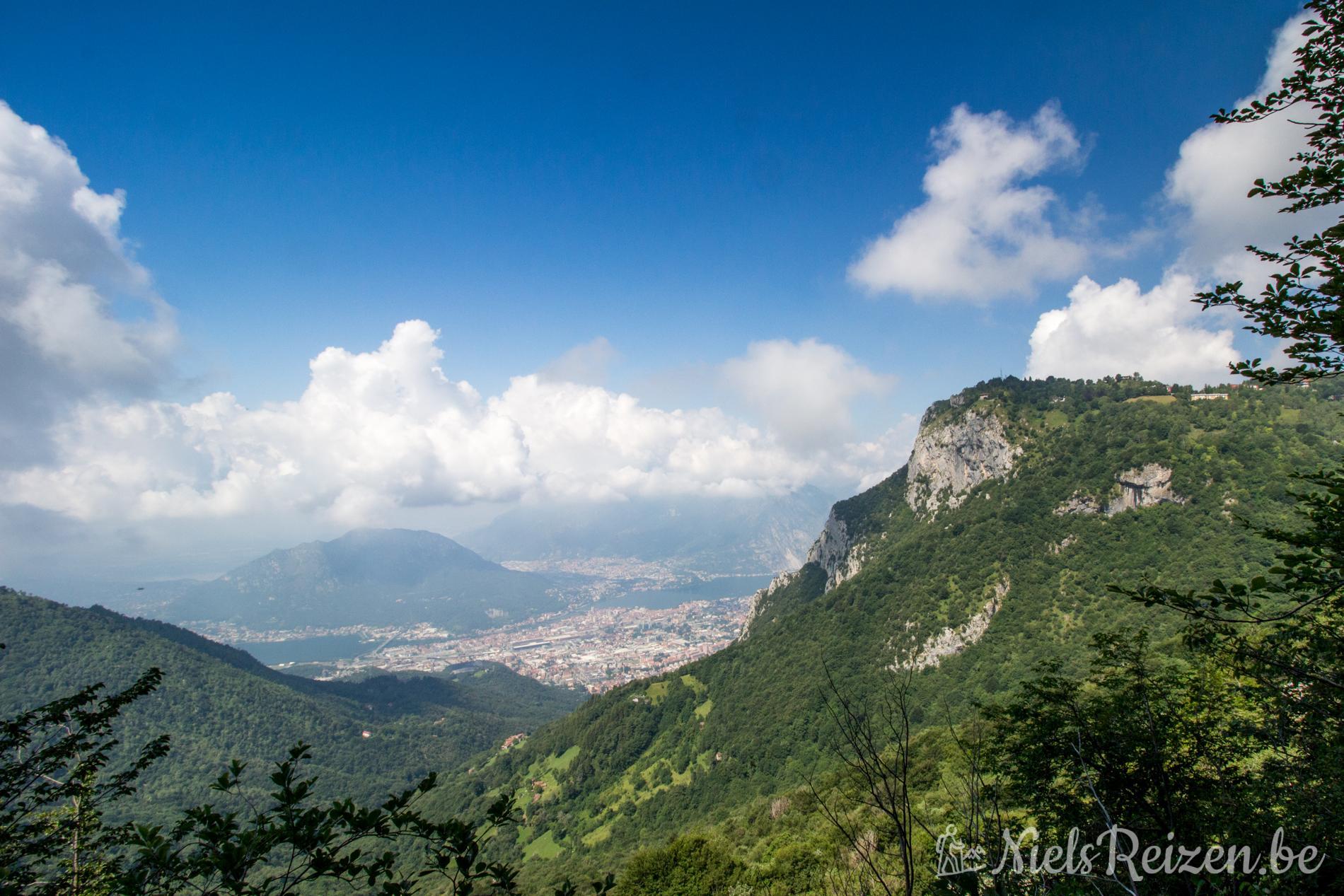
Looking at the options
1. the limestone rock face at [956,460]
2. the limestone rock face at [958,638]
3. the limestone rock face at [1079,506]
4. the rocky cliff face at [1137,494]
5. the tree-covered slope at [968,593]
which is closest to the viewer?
the tree-covered slope at [968,593]

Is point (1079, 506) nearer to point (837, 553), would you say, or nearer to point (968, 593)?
point (968, 593)

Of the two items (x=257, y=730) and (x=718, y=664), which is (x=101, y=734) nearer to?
(x=718, y=664)

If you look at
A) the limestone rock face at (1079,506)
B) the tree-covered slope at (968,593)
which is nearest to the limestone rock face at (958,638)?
the tree-covered slope at (968,593)

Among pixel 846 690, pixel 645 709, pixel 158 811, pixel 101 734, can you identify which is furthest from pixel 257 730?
pixel 101 734

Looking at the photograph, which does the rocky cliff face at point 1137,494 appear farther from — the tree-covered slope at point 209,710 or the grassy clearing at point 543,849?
the tree-covered slope at point 209,710

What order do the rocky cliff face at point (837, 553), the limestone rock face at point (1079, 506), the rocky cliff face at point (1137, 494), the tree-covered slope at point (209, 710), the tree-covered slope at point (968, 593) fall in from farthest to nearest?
the tree-covered slope at point (209, 710) < the rocky cliff face at point (837, 553) < the limestone rock face at point (1079, 506) < the rocky cliff face at point (1137, 494) < the tree-covered slope at point (968, 593)

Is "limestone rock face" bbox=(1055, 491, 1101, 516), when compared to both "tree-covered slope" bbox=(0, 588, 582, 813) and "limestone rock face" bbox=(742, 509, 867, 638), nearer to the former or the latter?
"limestone rock face" bbox=(742, 509, 867, 638)
